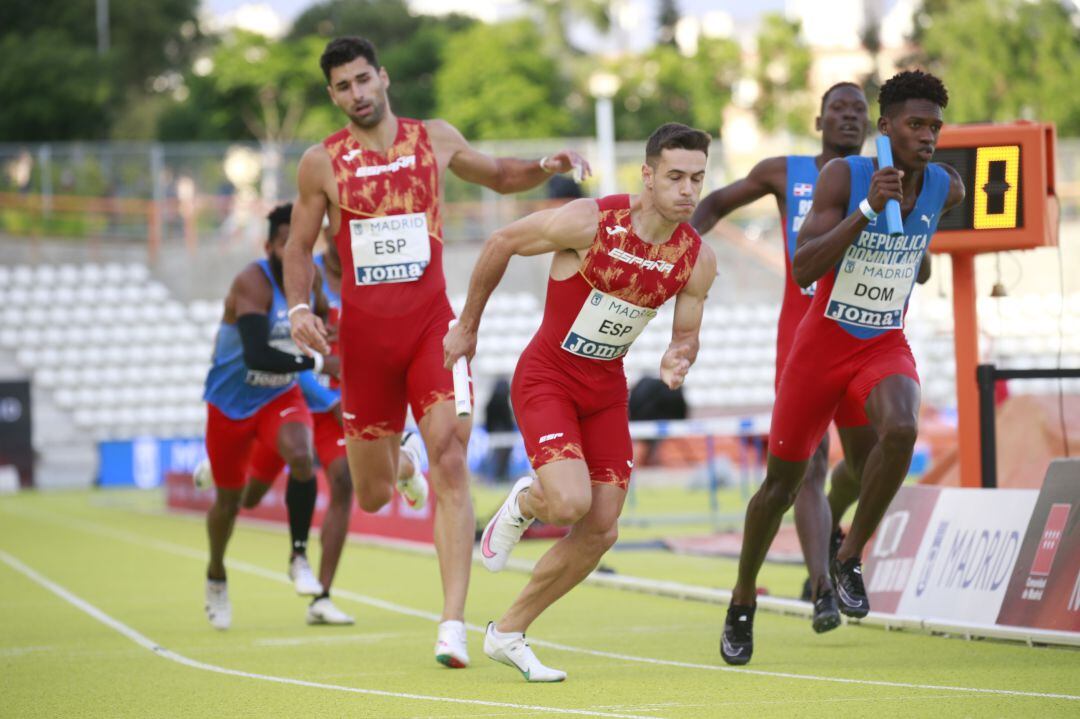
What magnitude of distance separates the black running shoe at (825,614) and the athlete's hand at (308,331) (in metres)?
2.53

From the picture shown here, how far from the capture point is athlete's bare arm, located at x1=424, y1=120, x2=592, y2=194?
323 inches

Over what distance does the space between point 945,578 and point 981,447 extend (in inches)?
42.5

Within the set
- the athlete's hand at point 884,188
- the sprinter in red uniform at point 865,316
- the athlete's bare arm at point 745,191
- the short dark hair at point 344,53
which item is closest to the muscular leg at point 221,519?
the short dark hair at point 344,53

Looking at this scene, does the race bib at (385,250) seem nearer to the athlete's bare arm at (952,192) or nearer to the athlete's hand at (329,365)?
the athlete's hand at (329,365)

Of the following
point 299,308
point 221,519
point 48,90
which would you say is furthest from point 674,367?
point 48,90

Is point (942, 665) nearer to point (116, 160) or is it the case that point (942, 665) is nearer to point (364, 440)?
point (364, 440)

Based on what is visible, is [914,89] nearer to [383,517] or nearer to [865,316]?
[865,316]

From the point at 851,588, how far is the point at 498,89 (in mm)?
56262

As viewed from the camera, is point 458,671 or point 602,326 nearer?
point 602,326

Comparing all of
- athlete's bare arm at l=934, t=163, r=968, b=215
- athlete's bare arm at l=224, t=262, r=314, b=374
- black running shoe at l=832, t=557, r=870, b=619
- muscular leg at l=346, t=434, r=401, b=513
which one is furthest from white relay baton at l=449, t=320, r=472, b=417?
athlete's bare arm at l=224, t=262, r=314, b=374

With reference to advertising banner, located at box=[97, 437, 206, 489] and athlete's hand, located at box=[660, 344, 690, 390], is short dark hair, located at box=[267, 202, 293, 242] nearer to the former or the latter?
athlete's hand, located at box=[660, 344, 690, 390]

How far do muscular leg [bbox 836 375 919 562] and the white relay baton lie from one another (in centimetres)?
169

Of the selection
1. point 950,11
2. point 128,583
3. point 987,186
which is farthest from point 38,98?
point 987,186

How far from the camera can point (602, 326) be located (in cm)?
697
